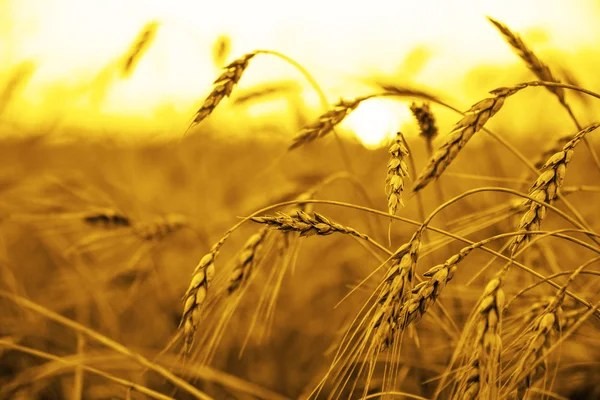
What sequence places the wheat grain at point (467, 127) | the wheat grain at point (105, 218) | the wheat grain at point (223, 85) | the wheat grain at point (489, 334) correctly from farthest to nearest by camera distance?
the wheat grain at point (105, 218), the wheat grain at point (223, 85), the wheat grain at point (467, 127), the wheat grain at point (489, 334)

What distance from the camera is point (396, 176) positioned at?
0.61 meters

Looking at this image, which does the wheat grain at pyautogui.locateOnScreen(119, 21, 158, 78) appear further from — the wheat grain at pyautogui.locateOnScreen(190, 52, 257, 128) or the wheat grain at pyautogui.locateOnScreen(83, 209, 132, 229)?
the wheat grain at pyautogui.locateOnScreen(190, 52, 257, 128)

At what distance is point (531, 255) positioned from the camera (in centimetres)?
109

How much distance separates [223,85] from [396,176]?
0.35 metres

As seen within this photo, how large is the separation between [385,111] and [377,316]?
2.37 feet

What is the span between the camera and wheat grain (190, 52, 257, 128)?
0.80 m

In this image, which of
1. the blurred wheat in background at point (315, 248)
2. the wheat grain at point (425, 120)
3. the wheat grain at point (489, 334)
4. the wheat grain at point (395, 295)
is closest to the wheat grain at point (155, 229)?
the blurred wheat in background at point (315, 248)

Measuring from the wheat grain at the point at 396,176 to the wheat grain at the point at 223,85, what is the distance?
0.93 feet

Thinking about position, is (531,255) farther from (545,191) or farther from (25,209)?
(25,209)

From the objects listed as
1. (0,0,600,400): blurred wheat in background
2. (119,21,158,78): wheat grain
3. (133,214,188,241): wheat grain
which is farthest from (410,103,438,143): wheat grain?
(119,21,158,78): wheat grain

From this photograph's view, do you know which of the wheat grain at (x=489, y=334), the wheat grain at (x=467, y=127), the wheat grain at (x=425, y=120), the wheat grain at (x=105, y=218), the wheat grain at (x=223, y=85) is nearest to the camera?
the wheat grain at (x=489, y=334)

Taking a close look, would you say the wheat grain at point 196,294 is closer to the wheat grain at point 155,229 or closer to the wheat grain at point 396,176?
the wheat grain at point 396,176

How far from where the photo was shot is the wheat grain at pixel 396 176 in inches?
22.7

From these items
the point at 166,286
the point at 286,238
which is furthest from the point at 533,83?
the point at 166,286
